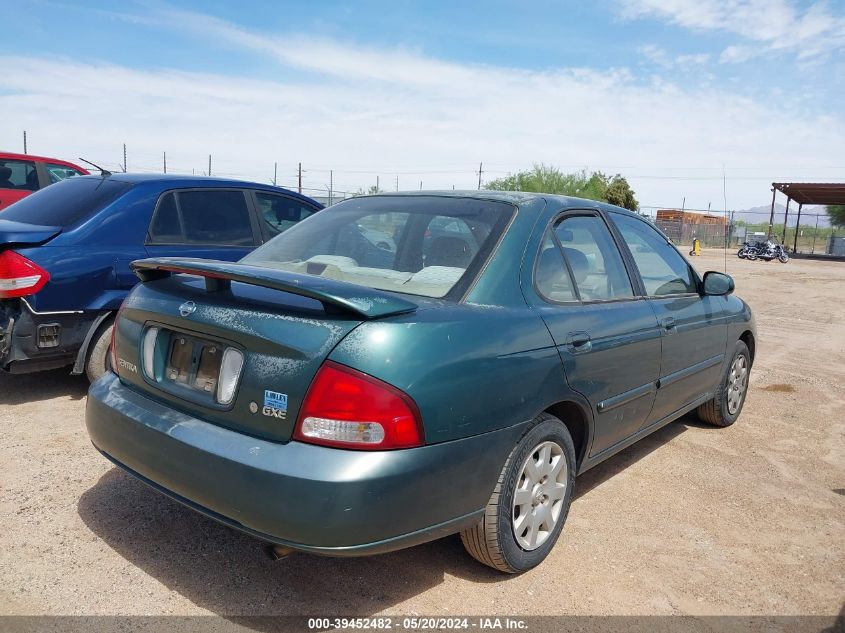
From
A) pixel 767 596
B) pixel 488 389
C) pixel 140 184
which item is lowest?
pixel 767 596

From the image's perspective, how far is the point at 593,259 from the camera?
3.50 meters

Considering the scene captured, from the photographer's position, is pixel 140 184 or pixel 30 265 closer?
pixel 30 265

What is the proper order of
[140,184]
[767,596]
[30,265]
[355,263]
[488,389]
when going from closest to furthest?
[488,389] < [767,596] < [355,263] < [30,265] < [140,184]

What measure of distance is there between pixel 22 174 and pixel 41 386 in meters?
7.40

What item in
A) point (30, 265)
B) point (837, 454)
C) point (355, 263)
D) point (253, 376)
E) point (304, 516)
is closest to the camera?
point (304, 516)

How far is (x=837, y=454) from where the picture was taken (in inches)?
181

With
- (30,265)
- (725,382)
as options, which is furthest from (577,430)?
(30,265)

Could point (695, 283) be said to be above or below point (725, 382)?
above

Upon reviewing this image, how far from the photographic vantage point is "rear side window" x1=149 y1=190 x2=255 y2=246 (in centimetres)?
510

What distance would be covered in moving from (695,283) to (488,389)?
8.44 ft

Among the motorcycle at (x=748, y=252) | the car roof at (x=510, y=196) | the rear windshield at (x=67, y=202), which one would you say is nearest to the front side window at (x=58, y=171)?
the rear windshield at (x=67, y=202)

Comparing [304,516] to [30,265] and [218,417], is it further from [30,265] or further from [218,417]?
[30,265]

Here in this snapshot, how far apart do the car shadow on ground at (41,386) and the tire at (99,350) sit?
421 mm

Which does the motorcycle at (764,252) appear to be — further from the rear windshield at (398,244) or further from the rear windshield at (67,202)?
the rear windshield at (398,244)
